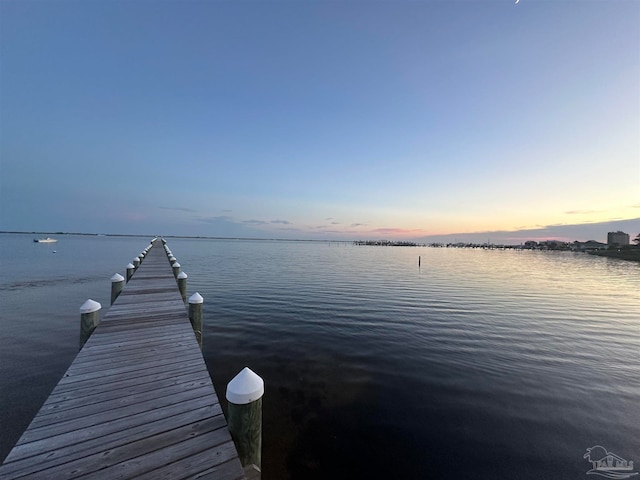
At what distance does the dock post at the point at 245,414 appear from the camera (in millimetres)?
3332

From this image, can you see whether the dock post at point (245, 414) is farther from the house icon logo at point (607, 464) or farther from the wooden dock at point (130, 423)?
the house icon logo at point (607, 464)

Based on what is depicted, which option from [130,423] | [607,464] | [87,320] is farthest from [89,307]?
[607,464]

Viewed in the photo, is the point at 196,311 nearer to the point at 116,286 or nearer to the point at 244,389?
the point at 116,286

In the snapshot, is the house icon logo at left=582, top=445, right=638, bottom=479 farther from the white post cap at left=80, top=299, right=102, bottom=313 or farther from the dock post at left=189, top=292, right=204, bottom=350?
the white post cap at left=80, top=299, right=102, bottom=313

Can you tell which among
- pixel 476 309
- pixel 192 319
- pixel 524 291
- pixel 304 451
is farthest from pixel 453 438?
pixel 524 291

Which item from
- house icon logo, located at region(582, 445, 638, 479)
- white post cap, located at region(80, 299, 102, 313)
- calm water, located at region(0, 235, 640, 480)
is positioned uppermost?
white post cap, located at region(80, 299, 102, 313)

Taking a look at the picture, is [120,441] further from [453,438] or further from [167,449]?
[453,438]

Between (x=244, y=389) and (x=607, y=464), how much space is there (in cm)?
698

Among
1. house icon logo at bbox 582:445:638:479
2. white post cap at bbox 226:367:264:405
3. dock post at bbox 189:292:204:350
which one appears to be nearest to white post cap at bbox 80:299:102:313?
dock post at bbox 189:292:204:350

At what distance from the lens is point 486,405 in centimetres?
670

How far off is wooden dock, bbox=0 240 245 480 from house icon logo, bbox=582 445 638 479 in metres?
6.54

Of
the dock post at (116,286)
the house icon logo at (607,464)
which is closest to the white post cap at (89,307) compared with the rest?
the dock post at (116,286)

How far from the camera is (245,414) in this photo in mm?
3371

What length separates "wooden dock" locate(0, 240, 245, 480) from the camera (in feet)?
9.65
